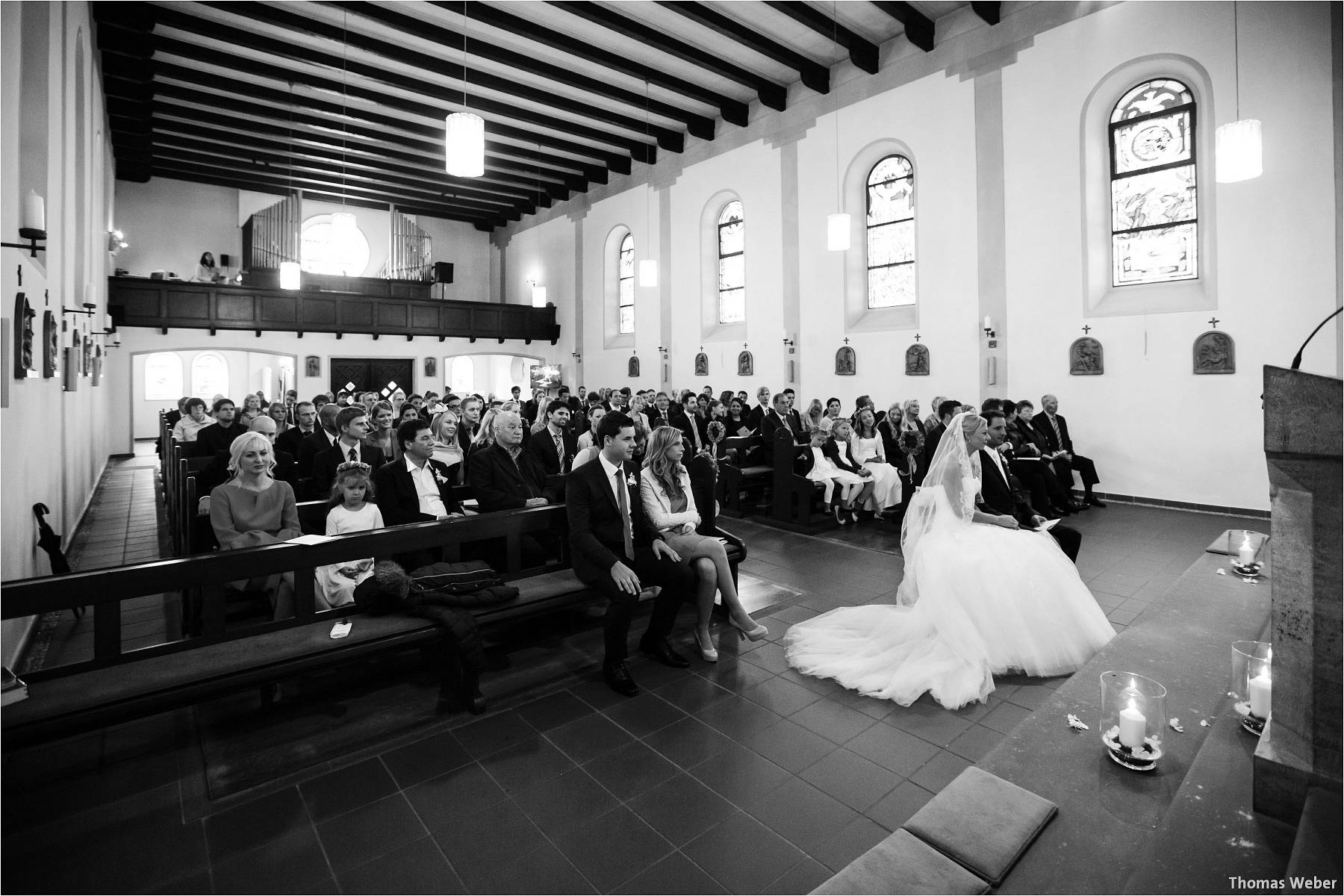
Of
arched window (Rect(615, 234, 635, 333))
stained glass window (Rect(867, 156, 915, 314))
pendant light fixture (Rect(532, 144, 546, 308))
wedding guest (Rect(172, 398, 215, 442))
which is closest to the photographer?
wedding guest (Rect(172, 398, 215, 442))

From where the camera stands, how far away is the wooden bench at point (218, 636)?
2.42m

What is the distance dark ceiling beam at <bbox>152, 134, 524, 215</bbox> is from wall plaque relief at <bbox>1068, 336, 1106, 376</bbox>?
14.7m

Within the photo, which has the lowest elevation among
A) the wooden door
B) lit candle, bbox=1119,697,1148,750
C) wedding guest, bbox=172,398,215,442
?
lit candle, bbox=1119,697,1148,750

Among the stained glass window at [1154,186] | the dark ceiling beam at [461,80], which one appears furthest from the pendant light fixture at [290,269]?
the stained glass window at [1154,186]

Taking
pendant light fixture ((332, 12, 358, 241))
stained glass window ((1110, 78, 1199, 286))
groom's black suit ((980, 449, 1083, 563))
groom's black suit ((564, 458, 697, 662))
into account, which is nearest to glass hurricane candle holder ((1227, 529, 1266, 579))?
groom's black suit ((980, 449, 1083, 563))

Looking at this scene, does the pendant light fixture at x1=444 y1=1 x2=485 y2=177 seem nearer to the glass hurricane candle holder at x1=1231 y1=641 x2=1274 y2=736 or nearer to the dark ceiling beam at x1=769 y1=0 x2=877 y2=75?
the dark ceiling beam at x1=769 y1=0 x2=877 y2=75

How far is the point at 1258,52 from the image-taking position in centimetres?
A: 729

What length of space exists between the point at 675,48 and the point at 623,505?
30.0ft

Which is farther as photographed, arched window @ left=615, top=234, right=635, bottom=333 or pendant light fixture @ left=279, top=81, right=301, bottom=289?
arched window @ left=615, top=234, right=635, bottom=333

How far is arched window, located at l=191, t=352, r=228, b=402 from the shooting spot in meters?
20.4

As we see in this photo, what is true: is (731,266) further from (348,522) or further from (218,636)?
(218,636)

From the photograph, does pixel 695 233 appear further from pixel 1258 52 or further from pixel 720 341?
pixel 1258 52

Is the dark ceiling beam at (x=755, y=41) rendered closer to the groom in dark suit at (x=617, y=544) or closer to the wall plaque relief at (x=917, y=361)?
the wall plaque relief at (x=917, y=361)

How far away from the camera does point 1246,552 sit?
395 cm
